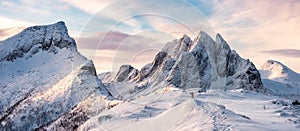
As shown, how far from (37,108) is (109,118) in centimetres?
11169

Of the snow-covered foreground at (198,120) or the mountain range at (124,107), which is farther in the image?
the mountain range at (124,107)

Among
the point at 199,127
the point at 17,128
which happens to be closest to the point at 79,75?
the point at 17,128

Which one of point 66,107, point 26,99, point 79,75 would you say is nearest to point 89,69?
point 79,75

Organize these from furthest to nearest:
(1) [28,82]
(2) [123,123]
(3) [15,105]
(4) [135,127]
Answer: (1) [28,82], (3) [15,105], (2) [123,123], (4) [135,127]

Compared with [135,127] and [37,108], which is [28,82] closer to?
[37,108]

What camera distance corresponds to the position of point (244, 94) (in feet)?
211

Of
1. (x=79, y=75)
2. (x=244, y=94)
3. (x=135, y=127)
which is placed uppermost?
(x=79, y=75)

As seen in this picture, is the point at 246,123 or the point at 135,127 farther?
the point at 135,127

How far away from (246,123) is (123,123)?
529 inches

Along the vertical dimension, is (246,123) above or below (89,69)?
below

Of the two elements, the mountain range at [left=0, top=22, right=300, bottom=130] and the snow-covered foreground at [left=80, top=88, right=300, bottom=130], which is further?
the mountain range at [left=0, top=22, right=300, bottom=130]

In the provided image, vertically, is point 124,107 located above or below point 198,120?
above

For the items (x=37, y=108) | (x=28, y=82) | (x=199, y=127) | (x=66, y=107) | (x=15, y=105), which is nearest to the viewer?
(x=199, y=127)

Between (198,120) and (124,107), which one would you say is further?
(124,107)
